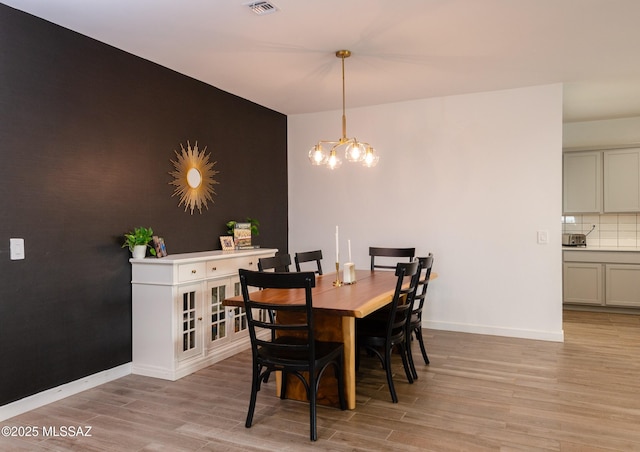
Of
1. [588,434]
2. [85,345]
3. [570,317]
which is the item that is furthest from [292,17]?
[570,317]

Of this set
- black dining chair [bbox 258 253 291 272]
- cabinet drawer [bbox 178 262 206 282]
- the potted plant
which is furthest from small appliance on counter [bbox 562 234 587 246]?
the potted plant

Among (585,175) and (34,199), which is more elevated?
(585,175)

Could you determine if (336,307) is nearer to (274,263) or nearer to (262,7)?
(274,263)

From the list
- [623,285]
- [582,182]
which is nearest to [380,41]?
[582,182]

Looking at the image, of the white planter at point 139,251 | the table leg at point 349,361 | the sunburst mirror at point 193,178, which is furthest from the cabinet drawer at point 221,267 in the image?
the table leg at point 349,361

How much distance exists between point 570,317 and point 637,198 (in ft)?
5.97

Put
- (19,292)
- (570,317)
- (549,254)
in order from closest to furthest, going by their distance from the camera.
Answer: (19,292), (549,254), (570,317)

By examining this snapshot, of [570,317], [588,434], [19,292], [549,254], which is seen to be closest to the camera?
[588,434]

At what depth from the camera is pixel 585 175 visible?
246 inches

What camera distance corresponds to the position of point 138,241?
3.55 meters

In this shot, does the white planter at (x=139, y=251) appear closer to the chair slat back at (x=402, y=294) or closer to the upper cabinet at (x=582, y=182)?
the chair slat back at (x=402, y=294)

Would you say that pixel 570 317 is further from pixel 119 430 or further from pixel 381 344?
pixel 119 430

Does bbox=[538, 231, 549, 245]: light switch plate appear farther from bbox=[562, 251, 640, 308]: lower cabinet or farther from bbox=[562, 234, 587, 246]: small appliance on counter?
bbox=[562, 234, 587, 246]: small appliance on counter

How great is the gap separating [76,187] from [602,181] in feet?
20.4
